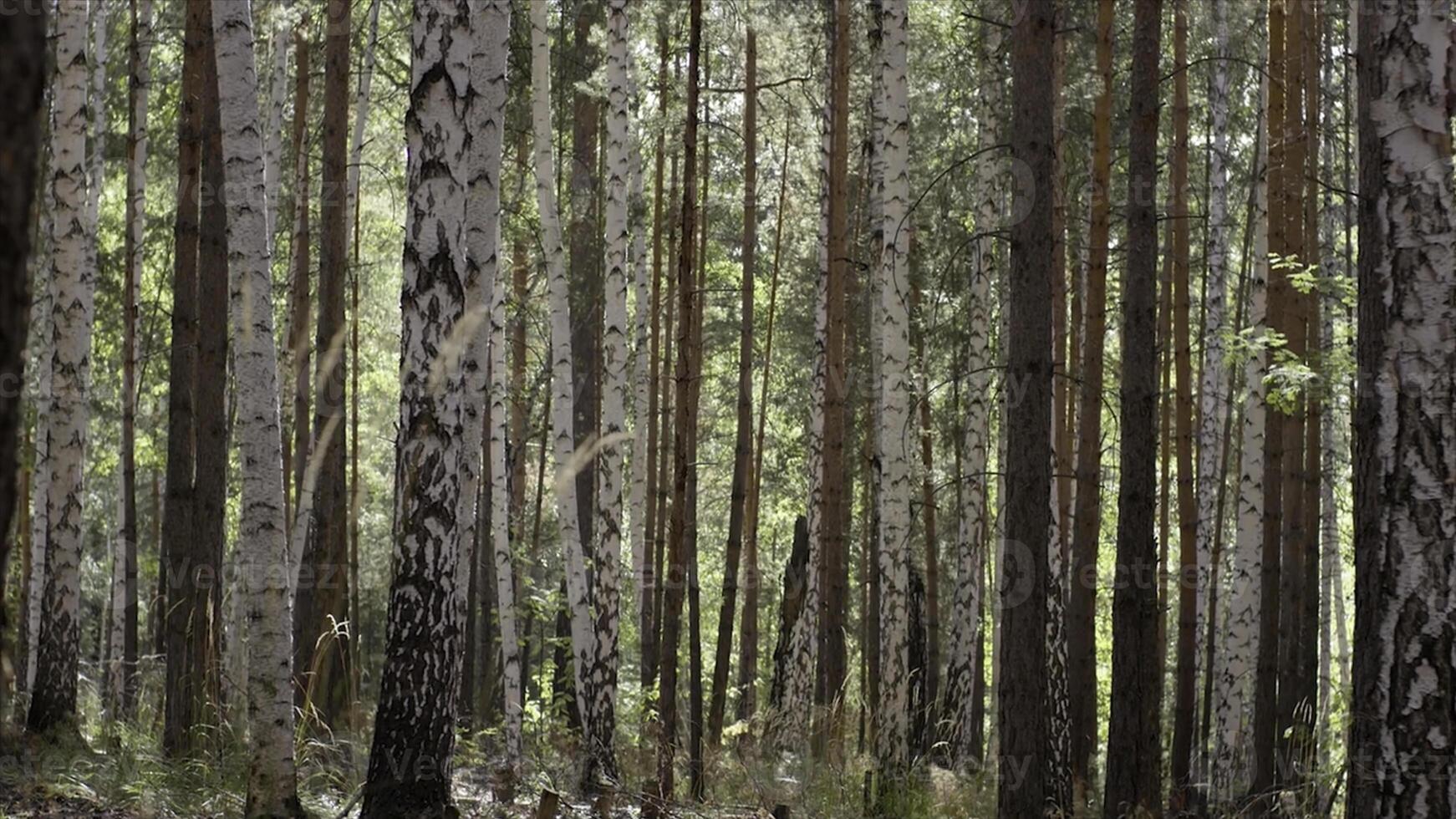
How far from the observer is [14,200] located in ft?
5.39

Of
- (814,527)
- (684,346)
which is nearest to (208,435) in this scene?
(684,346)

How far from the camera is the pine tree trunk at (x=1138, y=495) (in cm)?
980

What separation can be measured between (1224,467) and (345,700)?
1431 centimetres

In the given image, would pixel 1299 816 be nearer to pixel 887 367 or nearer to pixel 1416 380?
pixel 887 367

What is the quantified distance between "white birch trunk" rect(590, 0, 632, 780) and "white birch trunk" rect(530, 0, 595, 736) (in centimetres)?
12

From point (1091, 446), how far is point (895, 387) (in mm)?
3680

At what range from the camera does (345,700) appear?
1493cm

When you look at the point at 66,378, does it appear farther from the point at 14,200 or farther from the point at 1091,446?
the point at 1091,446

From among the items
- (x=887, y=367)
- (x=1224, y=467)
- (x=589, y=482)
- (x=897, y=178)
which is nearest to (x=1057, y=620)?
(x=887, y=367)

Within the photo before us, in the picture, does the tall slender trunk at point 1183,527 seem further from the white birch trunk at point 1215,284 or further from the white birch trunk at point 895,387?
the white birch trunk at point 895,387

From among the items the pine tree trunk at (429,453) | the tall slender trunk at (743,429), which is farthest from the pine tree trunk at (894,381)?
the tall slender trunk at (743,429)

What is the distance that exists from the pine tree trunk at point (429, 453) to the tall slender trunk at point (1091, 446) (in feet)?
22.7

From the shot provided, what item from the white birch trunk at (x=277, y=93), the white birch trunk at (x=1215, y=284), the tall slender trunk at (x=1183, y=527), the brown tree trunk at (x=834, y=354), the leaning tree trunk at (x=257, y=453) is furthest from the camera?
the white birch trunk at (x=1215, y=284)

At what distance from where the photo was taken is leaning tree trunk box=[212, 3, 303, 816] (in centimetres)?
647
